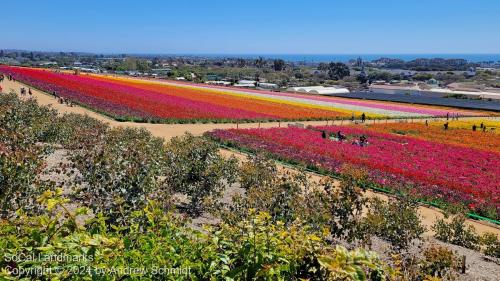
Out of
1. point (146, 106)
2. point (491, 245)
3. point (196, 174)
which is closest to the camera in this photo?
point (196, 174)

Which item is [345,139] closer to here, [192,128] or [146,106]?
[192,128]

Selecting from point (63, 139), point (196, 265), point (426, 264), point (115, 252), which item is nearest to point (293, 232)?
point (196, 265)

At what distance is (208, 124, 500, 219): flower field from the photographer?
19.9 metres

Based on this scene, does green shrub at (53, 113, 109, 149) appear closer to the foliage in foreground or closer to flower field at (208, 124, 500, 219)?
the foliage in foreground

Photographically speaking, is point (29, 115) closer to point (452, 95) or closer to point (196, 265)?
point (196, 265)

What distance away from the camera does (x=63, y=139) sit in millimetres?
20031

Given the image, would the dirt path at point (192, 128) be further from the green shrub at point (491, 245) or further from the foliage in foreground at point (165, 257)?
the foliage in foreground at point (165, 257)

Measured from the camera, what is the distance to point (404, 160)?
2658cm

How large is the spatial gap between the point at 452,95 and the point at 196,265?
102m

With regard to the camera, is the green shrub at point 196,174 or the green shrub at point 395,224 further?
the green shrub at point 196,174

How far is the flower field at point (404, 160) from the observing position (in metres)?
19.9

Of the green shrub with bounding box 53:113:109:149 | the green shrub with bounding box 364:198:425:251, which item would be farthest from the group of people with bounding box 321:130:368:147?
the green shrub with bounding box 364:198:425:251

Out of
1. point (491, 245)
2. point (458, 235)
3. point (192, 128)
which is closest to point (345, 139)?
point (192, 128)

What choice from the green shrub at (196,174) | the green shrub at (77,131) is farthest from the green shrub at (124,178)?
the green shrub at (196,174)
